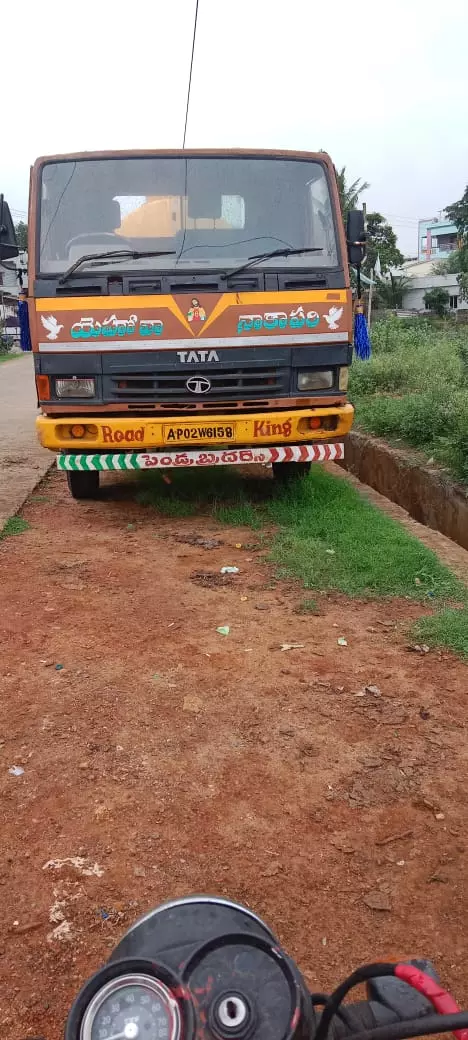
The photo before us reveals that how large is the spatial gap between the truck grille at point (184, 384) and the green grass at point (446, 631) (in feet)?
7.27

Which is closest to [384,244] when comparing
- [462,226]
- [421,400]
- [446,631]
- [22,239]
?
[462,226]

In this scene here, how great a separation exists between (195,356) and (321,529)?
1441mm

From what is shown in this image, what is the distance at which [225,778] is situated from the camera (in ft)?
8.71

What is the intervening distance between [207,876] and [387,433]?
6.24 meters

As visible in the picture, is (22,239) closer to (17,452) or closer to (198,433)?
(17,452)

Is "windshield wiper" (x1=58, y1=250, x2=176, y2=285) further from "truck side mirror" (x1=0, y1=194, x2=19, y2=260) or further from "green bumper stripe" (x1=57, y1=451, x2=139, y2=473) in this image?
"green bumper stripe" (x1=57, y1=451, x2=139, y2=473)

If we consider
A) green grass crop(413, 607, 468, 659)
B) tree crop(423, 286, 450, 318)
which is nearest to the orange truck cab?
green grass crop(413, 607, 468, 659)

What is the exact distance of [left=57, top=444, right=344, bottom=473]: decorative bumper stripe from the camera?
546 centimetres

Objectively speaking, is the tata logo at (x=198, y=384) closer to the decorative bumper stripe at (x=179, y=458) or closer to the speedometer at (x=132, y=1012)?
the decorative bumper stripe at (x=179, y=458)

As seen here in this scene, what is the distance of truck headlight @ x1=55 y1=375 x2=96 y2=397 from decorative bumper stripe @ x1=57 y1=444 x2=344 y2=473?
45 centimetres

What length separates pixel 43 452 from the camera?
8961 millimetres

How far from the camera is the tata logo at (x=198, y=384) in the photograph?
5293mm

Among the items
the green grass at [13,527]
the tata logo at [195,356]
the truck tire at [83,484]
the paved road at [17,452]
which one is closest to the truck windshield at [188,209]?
the tata logo at [195,356]

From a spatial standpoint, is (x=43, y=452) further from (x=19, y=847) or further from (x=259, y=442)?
(x=19, y=847)
